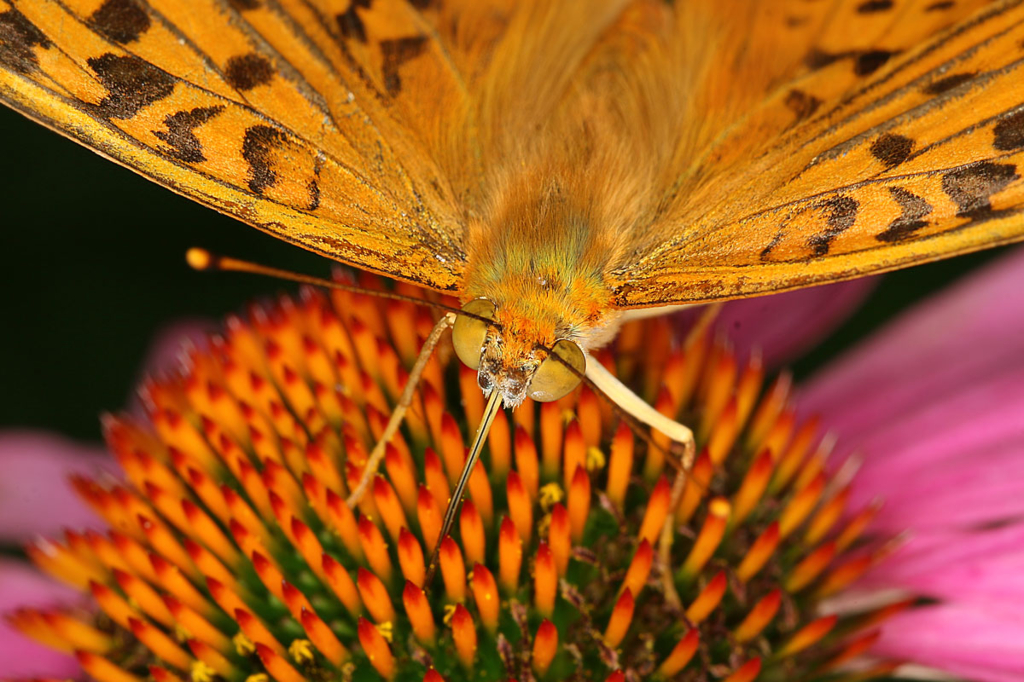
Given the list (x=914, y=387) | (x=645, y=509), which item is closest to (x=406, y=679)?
(x=645, y=509)

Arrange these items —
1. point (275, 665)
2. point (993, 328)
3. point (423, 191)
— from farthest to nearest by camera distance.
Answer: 1. point (993, 328)
2. point (423, 191)
3. point (275, 665)

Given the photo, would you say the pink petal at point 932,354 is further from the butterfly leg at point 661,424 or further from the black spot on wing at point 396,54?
the black spot on wing at point 396,54

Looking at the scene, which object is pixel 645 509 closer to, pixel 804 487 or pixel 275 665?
pixel 804 487

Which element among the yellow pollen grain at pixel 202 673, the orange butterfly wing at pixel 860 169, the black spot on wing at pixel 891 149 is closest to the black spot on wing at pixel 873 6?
the orange butterfly wing at pixel 860 169

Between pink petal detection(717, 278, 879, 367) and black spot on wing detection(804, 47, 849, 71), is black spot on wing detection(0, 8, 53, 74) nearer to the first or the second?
black spot on wing detection(804, 47, 849, 71)

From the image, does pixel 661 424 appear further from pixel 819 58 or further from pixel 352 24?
pixel 352 24

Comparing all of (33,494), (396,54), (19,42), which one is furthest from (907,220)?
(33,494)

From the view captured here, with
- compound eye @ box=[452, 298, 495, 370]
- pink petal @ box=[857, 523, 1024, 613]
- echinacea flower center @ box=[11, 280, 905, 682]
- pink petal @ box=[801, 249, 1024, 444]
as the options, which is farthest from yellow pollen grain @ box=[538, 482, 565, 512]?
pink petal @ box=[801, 249, 1024, 444]
